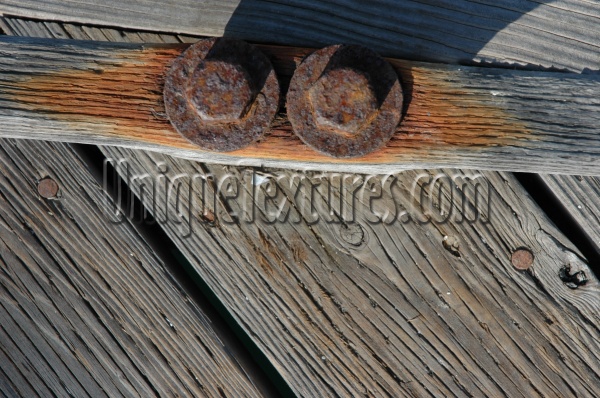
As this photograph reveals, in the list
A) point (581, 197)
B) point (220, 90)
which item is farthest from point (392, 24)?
point (581, 197)

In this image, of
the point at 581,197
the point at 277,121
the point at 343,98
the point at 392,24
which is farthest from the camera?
the point at 581,197

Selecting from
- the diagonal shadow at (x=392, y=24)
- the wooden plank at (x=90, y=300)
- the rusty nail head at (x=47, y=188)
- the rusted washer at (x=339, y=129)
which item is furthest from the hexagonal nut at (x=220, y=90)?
the rusty nail head at (x=47, y=188)

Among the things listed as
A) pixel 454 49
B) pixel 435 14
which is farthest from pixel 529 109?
pixel 435 14

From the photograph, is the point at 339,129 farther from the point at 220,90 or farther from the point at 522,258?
the point at 522,258

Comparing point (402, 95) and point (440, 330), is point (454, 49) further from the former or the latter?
point (440, 330)

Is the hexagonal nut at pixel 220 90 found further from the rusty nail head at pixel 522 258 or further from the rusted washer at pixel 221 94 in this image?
the rusty nail head at pixel 522 258

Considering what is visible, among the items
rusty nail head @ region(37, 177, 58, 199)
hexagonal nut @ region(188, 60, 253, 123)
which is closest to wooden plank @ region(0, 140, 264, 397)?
rusty nail head @ region(37, 177, 58, 199)
